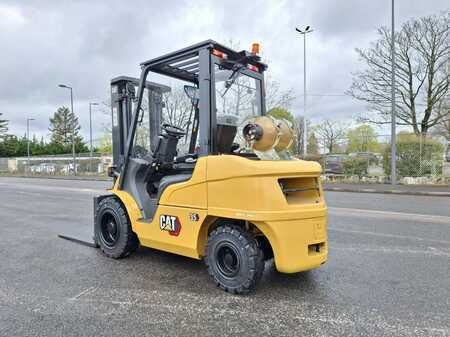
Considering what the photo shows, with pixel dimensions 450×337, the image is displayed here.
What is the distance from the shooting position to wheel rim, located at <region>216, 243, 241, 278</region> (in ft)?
12.5

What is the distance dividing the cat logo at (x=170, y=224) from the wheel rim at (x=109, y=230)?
3.46 ft

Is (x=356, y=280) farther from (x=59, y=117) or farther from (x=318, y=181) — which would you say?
(x=59, y=117)

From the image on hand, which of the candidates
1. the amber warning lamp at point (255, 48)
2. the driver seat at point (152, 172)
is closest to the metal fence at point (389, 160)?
the amber warning lamp at point (255, 48)

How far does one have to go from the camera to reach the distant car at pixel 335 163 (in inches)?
803

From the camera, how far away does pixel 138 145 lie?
521 cm

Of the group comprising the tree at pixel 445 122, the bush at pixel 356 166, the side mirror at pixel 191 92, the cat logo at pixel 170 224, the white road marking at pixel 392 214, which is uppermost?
the tree at pixel 445 122

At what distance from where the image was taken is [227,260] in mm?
3914

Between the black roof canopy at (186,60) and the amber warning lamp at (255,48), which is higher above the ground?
the amber warning lamp at (255,48)

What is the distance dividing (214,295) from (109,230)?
2.29 m

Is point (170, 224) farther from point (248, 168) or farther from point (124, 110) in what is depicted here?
point (124, 110)

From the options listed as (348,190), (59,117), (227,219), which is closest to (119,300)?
(227,219)

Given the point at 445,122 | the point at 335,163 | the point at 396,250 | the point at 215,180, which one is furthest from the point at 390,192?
the point at 215,180

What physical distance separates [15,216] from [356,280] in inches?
338

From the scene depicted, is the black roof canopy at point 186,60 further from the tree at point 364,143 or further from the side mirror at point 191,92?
the tree at point 364,143
